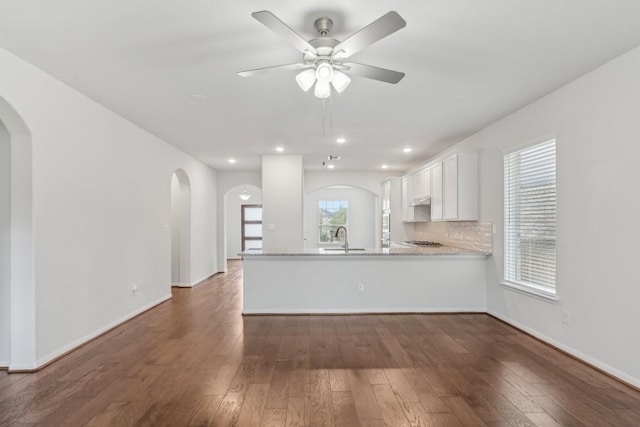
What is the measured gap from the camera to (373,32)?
5.95 ft

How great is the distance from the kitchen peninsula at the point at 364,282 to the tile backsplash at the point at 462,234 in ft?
0.78

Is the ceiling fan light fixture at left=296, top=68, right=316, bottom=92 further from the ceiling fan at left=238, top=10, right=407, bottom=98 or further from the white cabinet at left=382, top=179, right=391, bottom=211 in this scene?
the white cabinet at left=382, top=179, right=391, bottom=211

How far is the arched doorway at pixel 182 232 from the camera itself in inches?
253

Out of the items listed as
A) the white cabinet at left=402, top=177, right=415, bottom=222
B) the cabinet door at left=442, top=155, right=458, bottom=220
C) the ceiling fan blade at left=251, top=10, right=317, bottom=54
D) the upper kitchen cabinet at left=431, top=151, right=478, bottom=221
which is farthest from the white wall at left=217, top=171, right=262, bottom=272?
the ceiling fan blade at left=251, top=10, right=317, bottom=54

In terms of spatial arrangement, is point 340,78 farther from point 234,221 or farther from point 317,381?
point 234,221

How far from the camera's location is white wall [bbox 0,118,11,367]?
2.85m

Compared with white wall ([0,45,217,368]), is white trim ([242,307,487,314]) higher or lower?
lower

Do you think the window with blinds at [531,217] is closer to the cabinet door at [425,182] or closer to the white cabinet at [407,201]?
the cabinet door at [425,182]

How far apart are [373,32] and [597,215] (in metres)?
2.52

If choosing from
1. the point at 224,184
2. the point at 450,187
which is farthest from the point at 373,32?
the point at 224,184

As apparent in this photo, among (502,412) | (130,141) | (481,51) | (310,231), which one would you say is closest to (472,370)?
(502,412)

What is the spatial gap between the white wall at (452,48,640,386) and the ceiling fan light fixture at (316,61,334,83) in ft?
7.61

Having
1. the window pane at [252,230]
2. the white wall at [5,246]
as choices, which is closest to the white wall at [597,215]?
the white wall at [5,246]

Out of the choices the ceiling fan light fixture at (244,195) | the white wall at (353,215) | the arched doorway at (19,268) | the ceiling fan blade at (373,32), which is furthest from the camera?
the white wall at (353,215)
